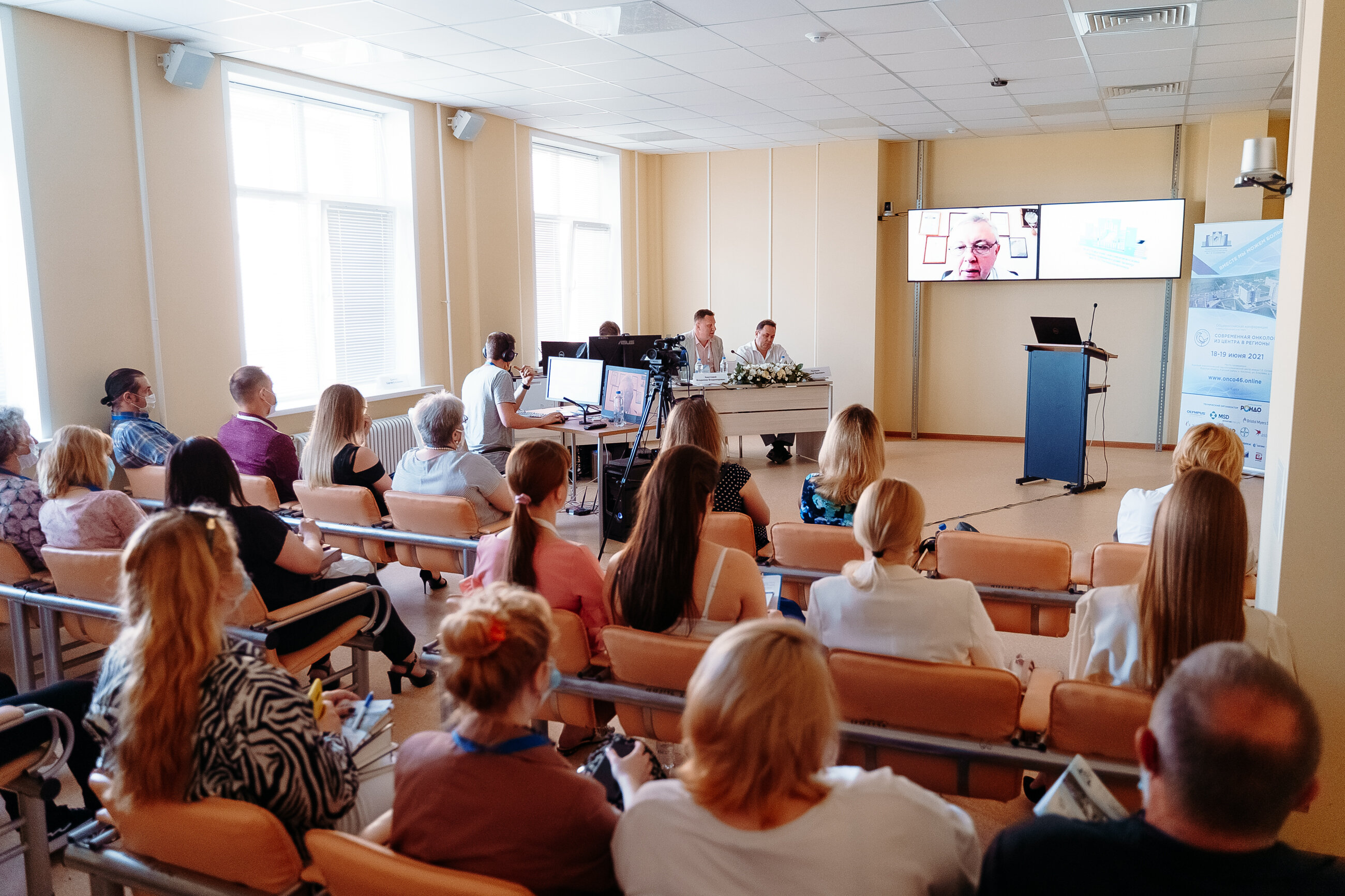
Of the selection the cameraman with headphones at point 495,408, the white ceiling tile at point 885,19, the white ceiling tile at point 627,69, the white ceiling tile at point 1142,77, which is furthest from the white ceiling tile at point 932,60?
the cameraman with headphones at point 495,408

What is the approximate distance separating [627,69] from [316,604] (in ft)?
15.2

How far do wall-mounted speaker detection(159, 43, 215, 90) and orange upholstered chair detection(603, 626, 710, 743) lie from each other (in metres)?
4.80

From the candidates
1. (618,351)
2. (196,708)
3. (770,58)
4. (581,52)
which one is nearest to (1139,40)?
(770,58)

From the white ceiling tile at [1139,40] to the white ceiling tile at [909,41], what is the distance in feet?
2.65

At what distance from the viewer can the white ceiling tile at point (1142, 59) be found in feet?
20.3

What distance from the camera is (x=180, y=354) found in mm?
5695

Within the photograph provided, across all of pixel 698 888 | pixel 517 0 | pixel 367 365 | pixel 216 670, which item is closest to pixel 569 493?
pixel 367 365

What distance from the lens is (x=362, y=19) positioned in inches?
202

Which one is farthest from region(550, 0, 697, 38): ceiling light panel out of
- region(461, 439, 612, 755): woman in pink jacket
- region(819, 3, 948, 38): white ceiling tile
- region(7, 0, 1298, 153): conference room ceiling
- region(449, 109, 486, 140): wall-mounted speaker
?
region(461, 439, 612, 755): woman in pink jacket

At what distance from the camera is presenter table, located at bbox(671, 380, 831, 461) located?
26.6 feet

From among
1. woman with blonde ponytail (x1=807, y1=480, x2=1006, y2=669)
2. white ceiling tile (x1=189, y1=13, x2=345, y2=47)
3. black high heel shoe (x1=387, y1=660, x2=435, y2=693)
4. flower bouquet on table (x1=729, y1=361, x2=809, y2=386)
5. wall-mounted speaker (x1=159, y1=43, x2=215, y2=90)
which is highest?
white ceiling tile (x1=189, y1=13, x2=345, y2=47)

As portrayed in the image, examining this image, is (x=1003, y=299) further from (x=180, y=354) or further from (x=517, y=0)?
(x=180, y=354)

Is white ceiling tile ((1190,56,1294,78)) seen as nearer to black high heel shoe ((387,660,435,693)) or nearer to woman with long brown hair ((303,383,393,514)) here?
woman with long brown hair ((303,383,393,514))

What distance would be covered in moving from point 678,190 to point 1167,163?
494 centimetres
